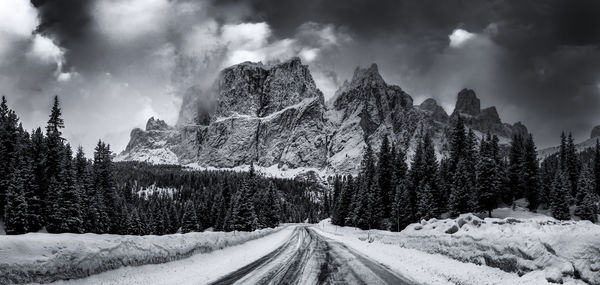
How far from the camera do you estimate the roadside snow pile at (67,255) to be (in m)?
8.08

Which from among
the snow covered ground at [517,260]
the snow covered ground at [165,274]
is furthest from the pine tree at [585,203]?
the snow covered ground at [165,274]

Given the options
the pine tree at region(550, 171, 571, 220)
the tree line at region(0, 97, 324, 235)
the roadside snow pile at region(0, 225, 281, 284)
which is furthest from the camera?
the pine tree at region(550, 171, 571, 220)

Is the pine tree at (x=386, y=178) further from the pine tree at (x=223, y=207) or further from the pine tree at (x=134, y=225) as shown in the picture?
the pine tree at (x=134, y=225)

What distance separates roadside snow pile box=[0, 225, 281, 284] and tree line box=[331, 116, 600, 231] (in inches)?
1739

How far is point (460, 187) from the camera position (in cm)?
4881

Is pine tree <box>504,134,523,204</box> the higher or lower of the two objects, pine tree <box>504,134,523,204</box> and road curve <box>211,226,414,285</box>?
the higher

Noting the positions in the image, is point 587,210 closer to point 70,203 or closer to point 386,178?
point 386,178

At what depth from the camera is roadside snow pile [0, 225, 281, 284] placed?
8078 millimetres

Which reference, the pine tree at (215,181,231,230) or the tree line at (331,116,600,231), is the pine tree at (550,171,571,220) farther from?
the pine tree at (215,181,231,230)

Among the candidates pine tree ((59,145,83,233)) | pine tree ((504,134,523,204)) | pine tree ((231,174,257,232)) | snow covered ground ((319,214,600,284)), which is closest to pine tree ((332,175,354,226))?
pine tree ((504,134,523,204))

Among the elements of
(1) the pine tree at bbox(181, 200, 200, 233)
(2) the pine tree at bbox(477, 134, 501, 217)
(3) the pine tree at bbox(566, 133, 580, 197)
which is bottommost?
(1) the pine tree at bbox(181, 200, 200, 233)

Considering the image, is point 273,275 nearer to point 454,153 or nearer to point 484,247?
point 484,247

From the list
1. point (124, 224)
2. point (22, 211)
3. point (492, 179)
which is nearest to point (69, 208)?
point (22, 211)

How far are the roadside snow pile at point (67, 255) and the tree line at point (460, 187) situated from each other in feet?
145
